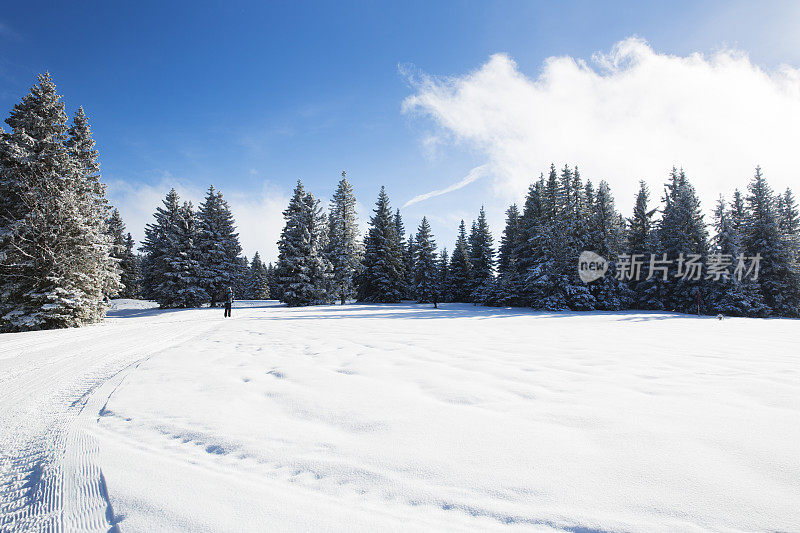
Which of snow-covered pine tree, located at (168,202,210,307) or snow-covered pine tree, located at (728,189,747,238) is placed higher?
snow-covered pine tree, located at (728,189,747,238)

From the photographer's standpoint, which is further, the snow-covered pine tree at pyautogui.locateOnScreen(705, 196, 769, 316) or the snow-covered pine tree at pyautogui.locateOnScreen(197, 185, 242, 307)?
the snow-covered pine tree at pyautogui.locateOnScreen(197, 185, 242, 307)

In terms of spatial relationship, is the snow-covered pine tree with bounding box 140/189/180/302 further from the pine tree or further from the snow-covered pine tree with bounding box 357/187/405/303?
the pine tree

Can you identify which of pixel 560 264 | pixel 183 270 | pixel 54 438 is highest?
pixel 560 264

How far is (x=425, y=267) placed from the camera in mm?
36781

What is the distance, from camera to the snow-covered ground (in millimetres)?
1490

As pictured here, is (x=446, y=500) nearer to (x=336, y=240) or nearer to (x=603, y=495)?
(x=603, y=495)

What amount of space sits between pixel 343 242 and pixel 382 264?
14.6ft

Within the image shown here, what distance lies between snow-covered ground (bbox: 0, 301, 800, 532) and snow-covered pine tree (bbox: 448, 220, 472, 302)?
108 ft

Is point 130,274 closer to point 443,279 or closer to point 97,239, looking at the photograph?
point 97,239

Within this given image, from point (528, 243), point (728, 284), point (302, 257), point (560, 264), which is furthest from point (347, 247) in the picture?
point (728, 284)

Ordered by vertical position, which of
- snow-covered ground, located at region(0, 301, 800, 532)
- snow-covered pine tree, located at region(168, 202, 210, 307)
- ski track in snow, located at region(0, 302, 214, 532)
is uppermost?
snow-covered pine tree, located at region(168, 202, 210, 307)

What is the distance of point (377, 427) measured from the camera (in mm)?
2430

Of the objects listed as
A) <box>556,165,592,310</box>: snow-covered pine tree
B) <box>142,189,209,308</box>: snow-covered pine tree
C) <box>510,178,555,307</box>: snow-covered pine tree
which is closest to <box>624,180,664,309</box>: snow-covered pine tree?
<box>556,165,592,310</box>: snow-covered pine tree

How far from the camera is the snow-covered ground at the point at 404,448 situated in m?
1.49
